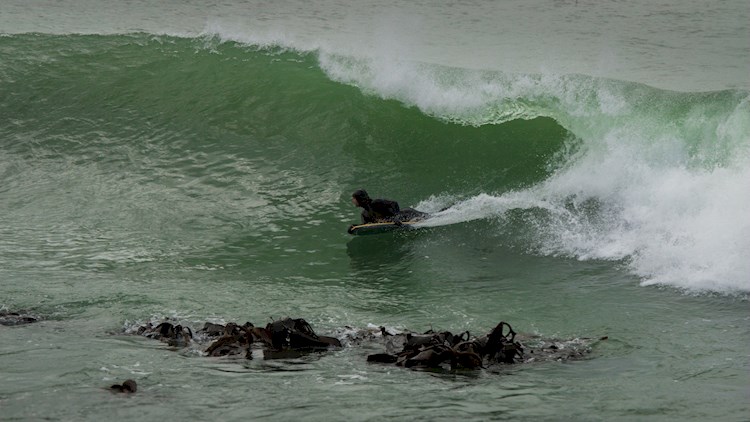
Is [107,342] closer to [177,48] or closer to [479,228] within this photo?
[479,228]

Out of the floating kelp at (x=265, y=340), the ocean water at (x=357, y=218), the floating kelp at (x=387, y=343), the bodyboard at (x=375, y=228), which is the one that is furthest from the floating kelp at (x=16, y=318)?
the bodyboard at (x=375, y=228)

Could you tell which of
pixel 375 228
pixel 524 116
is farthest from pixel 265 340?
pixel 524 116

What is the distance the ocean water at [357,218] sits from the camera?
7.65 meters

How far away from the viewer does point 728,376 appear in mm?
7836

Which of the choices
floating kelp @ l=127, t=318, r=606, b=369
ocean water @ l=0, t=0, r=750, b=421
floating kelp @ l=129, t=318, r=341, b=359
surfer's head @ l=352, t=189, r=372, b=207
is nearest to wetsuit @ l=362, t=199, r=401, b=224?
surfer's head @ l=352, t=189, r=372, b=207

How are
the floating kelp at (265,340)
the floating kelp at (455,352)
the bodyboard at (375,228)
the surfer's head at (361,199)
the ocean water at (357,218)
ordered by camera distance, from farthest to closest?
the surfer's head at (361,199), the bodyboard at (375,228), the floating kelp at (265,340), the floating kelp at (455,352), the ocean water at (357,218)

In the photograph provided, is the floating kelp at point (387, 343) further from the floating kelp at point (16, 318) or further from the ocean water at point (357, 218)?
the floating kelp at point (16, 318)

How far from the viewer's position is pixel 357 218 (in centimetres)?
1421

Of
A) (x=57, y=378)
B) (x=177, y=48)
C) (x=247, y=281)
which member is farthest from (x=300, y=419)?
(x=177, y=48)

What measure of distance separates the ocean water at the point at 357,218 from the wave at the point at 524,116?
0.04 metres

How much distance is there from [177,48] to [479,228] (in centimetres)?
910

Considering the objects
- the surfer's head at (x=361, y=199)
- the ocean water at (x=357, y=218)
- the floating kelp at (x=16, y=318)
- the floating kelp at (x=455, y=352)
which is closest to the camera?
the ocean water at (x=357, y=218)

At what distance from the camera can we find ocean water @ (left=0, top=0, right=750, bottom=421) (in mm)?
7648

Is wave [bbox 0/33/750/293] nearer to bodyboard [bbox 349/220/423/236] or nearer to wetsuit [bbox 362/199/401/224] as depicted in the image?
bodyboard [bbox 349/220/423/236]
